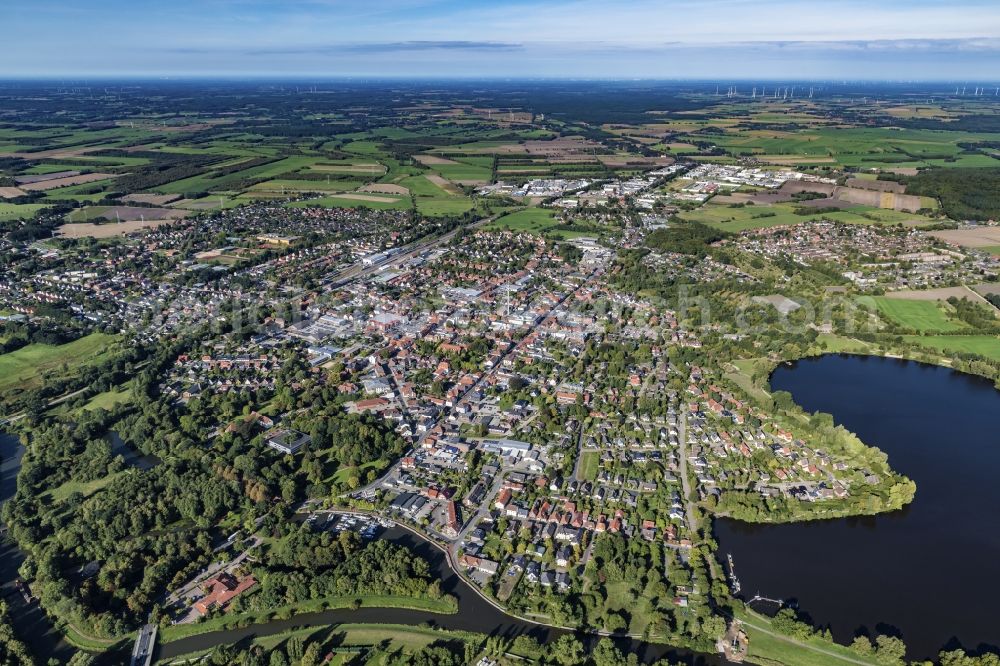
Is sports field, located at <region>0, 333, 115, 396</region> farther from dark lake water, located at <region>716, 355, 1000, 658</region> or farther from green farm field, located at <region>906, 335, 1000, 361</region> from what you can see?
green farm field, located at <region>906, 335, 1000, 361</region>

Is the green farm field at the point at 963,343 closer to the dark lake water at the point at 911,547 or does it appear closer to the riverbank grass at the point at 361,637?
the dark lake water at the point at 911,547

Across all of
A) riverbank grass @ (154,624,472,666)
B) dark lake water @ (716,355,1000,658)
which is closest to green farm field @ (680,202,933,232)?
dark lake water @ (716,355,1000,658)

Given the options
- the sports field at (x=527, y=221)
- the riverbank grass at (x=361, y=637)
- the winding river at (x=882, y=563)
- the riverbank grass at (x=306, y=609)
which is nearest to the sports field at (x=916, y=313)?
the winding river at (x=882, y=563)

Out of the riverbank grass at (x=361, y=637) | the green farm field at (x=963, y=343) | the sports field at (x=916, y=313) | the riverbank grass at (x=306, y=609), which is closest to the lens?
the riverbank grass at (x=361, y=637)

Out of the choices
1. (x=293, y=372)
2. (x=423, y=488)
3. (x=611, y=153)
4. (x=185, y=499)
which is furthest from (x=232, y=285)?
(x=611, y=153)

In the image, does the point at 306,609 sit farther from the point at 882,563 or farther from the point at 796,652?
the point at 882,563

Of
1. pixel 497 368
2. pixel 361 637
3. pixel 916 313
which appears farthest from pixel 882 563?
pixel 916 313

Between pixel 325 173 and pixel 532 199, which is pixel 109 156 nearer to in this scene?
pixel 325 173

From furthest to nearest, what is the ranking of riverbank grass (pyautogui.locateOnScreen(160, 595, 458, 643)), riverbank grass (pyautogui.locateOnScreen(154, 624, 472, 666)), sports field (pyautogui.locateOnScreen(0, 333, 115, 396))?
sports field (pyautogui.locateOnScreen(0, 333, 115, 396)) < riverbank grass (pyautogui.locateOnScreen(160, 595, 458, 643)) < riverbank grass (pyautogui.locateOnScreen(154, 624, 472, 666))
